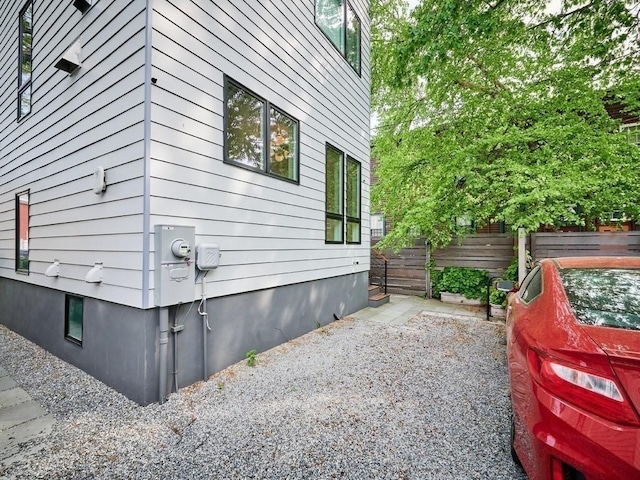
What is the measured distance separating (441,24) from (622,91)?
146 inches

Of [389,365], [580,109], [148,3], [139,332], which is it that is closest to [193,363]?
[139,332]

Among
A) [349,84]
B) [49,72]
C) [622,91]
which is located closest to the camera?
[49,72]

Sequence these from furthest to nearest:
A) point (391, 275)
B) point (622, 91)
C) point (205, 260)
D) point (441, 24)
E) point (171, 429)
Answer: point (391, 275), point (622, 91), point (441, 24), point (205, 260), point (171, 429)

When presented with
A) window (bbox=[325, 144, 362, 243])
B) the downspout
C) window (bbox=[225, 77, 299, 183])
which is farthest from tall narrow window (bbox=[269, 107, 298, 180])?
the downspout

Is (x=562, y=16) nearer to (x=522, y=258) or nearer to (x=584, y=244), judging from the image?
(x=584, y=244)

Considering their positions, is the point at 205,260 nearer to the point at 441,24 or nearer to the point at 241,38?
the point at 241,38

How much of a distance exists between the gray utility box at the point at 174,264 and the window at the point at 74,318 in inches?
64.7

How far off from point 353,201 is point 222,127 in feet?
12.1

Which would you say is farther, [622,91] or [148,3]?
[622,91]

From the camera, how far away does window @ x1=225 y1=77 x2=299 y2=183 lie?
3.79 metres

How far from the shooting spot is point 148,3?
287 centimetres

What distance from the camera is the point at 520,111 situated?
6273 millimetres

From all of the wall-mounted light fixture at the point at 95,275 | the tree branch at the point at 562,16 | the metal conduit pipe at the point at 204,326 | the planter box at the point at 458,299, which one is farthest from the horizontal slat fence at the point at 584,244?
the wall-mounted light fixture at the point at 95,275

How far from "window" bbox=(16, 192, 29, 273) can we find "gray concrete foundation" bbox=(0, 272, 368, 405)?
0.34 meters
